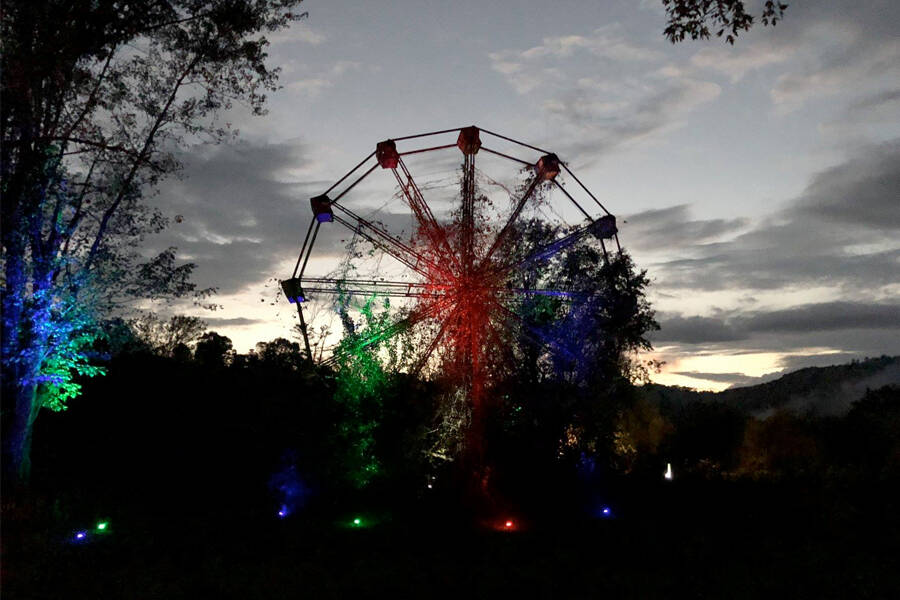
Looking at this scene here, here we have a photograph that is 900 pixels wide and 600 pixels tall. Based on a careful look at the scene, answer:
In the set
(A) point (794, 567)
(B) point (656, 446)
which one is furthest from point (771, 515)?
(B) point (656, 446)

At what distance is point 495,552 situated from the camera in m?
13.9

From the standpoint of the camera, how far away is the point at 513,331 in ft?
58.8

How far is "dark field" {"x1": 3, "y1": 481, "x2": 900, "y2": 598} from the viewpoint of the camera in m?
10.7

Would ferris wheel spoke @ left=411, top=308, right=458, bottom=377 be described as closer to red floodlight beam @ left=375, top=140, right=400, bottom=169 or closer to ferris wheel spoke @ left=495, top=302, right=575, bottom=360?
ferris wheel spoke @ left=495, top=302, right=575, bottom=360

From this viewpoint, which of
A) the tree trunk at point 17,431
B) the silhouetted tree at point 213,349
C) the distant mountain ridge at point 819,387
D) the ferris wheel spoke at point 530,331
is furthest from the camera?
the distant mountain ridge at point 819,387


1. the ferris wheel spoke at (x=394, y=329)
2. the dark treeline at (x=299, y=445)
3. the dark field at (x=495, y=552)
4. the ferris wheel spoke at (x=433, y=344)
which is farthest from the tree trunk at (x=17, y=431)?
the ferris wheel spoke at (x=433, y=344)

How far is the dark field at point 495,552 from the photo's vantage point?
1071cm

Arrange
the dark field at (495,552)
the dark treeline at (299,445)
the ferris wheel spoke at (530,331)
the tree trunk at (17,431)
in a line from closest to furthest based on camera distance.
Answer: the dark field at (495,552) < the tree trunk at (17,431) < the ferris wheel spoke at (530,331) < the dark treeline at (299,445)

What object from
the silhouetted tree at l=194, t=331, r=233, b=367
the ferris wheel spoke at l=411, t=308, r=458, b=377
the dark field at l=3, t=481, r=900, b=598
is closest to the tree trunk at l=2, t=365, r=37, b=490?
the dark field at l=3, t=481, r=900, b=598

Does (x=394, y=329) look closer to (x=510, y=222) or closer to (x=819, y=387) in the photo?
(x=510, y=222)

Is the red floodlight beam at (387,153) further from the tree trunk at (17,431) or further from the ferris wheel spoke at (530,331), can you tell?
the tree trunk at (17,431)

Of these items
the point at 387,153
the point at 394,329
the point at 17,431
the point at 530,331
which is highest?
the point at 387,153

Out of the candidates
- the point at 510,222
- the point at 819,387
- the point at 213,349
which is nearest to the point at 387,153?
the point at 510,222

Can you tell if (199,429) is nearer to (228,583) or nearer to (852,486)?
(228,583)
